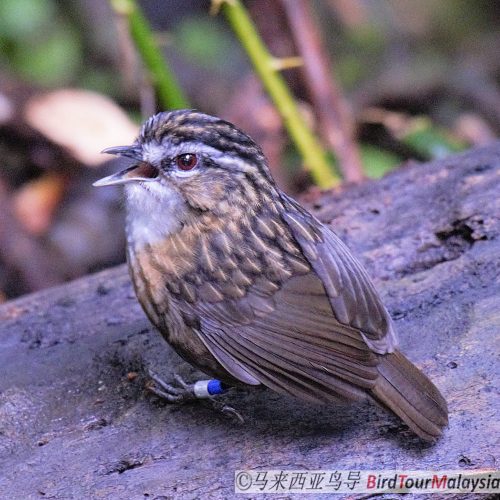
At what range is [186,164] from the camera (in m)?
3.86


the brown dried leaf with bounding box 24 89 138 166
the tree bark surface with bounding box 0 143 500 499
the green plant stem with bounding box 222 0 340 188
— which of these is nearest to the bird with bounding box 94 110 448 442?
the tree bark surface with bounding box 0 143 500 499

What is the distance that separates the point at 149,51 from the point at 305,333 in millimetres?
2638

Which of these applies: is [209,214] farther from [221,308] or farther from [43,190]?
[43,190]

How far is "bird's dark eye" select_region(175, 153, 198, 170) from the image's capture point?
385cm

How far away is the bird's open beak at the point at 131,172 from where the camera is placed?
12.5ft

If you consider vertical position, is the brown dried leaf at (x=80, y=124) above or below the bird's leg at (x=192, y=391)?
above

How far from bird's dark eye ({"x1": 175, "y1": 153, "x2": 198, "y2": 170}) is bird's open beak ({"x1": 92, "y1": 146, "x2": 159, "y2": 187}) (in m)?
0.11

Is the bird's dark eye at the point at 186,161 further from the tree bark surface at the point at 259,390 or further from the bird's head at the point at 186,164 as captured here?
the tree bark surface at the point at 259,390

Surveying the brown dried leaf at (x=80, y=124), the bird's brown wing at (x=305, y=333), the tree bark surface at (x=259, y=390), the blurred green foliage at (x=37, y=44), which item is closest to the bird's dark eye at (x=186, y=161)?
the bird's brown wing at (x=305, y=333)

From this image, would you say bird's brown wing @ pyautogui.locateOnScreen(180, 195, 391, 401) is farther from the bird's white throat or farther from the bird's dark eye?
the bird's dark eye

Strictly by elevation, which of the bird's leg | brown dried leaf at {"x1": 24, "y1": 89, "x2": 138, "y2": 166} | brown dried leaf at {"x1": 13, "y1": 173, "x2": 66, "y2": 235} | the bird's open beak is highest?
the bird's open beak

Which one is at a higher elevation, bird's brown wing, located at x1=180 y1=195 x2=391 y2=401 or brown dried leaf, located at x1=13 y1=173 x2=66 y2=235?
brown dried leaf, located at x1=13 y1=173 x2=66 y2=235

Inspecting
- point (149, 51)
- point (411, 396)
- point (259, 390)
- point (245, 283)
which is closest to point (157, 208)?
point (245, 283)

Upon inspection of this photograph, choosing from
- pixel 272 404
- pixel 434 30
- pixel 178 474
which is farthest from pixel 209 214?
pixel 434 30
